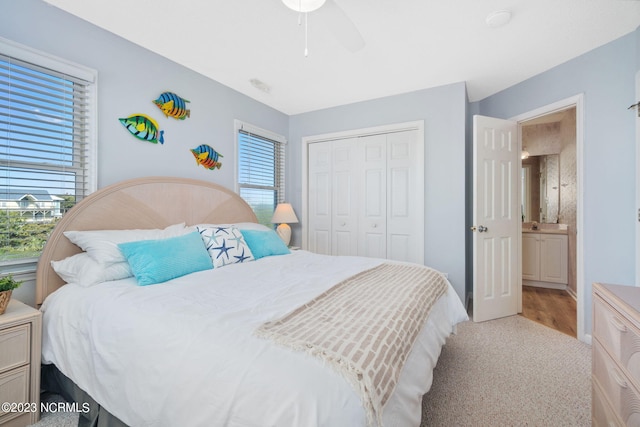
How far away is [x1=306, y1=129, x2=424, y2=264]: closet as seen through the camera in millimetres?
3332

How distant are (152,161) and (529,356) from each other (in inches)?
141

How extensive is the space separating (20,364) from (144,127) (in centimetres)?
179

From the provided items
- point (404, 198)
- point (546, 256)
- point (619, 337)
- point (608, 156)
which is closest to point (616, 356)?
point (619, 337)

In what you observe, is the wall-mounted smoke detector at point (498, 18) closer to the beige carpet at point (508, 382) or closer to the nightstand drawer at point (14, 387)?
the beige carpet at point (508, 382)

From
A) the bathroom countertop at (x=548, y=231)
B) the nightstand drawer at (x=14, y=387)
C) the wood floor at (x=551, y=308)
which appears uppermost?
the bathroom countertop at (x=548, y=231)

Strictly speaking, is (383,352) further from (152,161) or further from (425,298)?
(152,161)

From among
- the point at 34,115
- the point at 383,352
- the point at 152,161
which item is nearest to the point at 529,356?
the point at 383,352

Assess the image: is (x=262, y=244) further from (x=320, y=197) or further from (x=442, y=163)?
(x=442, y=163)

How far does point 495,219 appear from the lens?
300 cm

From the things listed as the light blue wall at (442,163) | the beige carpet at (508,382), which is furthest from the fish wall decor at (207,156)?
the beige carpet at (508,382)

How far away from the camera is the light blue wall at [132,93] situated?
1.82 metres

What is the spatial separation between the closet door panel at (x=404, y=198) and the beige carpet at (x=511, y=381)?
1076mm

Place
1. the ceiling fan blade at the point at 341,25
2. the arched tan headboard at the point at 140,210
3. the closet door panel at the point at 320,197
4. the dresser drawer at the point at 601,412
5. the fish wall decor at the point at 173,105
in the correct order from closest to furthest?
the dresser drawer at the point at 601,412
the ceiling fan blade at the point at 341,25
the arched tan headboard at the point at 140,210
the fish wall decor at the point at 173,105
the closet door panel at the point at 320,197

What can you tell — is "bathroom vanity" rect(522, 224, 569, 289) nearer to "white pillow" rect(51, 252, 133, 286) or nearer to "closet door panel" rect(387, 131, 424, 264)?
"closet door panel" rect(387, 131, 424, 264)
